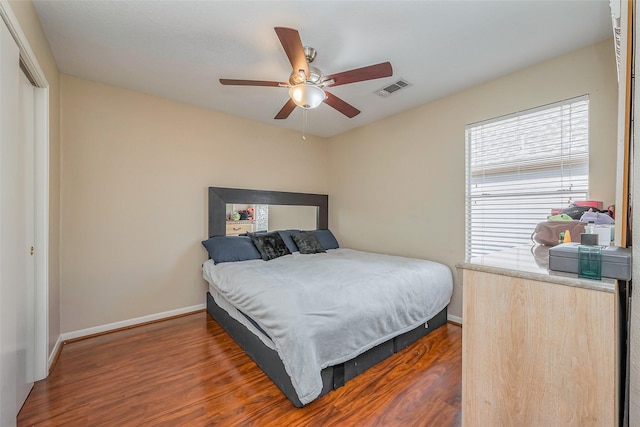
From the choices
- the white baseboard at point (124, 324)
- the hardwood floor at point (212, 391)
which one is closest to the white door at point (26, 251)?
the hardwood floor at point (212, 391)

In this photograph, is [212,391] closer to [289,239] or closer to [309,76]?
[289,239]

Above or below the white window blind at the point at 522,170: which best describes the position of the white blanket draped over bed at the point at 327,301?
below

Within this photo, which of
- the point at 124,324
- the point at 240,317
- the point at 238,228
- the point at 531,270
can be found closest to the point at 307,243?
the point at 238,228

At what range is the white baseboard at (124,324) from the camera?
2.60 m

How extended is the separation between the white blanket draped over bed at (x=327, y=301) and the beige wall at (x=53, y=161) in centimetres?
129

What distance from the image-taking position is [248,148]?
12.4 feet

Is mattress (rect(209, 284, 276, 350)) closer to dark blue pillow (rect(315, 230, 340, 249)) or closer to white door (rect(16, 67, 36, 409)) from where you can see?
white door (rect(16, 67, 36, 409))

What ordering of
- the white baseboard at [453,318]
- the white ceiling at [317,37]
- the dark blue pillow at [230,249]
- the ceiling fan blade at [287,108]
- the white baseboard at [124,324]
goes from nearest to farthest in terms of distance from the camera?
the white ceiling at [317,37], the ceiling fan blade at [287,108], the white baseboard at [124,324], the white baseboard at [453,318], the dark blue pillow at [230,249]

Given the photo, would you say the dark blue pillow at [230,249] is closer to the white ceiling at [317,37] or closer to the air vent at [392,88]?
the white ceiling at [317,37]

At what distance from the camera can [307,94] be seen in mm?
2023

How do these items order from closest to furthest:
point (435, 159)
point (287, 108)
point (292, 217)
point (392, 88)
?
1. point (287, 108)
2. point (392, 88)
3. point (435, 159)
4. point (292, 217)

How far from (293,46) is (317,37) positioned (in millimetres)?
454

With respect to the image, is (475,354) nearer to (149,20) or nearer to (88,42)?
(149,20)

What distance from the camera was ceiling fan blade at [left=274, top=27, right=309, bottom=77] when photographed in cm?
157
